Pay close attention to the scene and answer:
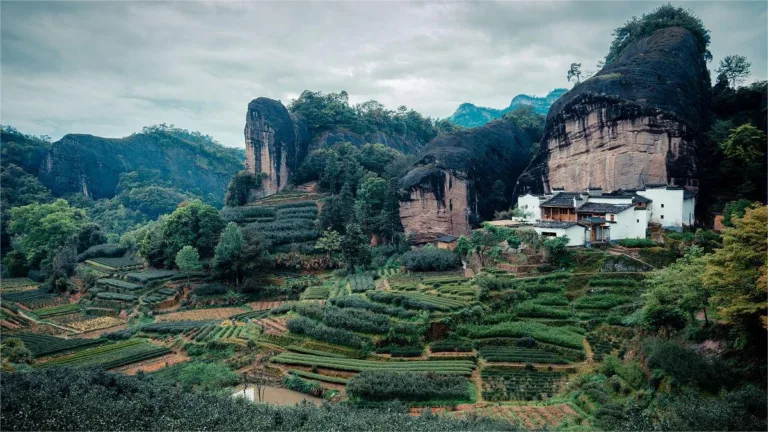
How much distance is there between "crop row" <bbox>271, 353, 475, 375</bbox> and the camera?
22359mm

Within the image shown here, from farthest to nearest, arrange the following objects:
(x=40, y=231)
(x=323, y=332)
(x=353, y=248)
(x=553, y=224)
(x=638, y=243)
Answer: (x=40, y=231)
(x=353, y=248)
(x=553, y=224)
(x=638, y=243)
(x=323, y=332)

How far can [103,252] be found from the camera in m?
52.5

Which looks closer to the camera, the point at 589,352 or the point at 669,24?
the point at 589,352

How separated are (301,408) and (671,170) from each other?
33453mm

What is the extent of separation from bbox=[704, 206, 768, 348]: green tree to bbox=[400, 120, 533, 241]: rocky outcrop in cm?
3087

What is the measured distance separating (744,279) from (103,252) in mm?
58751

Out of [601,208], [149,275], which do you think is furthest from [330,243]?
[601,208]

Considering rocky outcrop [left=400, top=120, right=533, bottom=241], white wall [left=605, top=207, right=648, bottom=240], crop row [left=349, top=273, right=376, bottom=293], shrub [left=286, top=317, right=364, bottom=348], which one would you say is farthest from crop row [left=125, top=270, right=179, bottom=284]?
white wall [left=605, top=207, right=648, bottom=240]

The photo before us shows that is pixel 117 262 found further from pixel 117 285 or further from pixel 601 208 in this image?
pixel 601 208

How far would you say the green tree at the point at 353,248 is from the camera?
4062 centimetres

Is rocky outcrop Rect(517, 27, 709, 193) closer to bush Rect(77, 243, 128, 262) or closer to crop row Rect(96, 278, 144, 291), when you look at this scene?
crop row Rect(96, 278, 144, 291)

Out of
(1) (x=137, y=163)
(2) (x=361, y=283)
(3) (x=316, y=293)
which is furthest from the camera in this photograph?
(1) (x=137, y=163)

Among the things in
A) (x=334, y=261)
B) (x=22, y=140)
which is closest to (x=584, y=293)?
(x=334, y=261)

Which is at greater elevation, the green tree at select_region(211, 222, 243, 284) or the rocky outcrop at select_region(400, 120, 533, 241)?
the rocky outcrop at select_region(400, 120, 533, 241)
